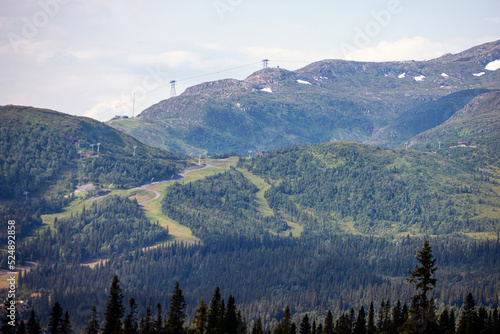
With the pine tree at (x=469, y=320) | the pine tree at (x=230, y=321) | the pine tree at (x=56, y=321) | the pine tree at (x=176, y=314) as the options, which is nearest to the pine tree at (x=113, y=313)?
the pine tree at (x=56, y=321)

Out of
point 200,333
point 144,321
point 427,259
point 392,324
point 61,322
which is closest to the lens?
point 427,259

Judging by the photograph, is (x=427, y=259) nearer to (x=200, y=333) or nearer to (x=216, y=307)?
(x=200, y=333)

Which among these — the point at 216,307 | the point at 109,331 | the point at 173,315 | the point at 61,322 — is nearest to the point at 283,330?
the point at 216,307

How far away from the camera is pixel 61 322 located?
388ft

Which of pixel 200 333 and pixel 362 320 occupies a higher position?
pixel 200 333

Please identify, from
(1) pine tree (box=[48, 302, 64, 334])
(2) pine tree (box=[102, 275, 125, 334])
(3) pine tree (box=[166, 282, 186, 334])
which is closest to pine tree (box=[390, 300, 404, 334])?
(3) pine tree (box=[166, 282, 186, 334])

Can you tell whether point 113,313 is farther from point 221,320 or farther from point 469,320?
point 469,320

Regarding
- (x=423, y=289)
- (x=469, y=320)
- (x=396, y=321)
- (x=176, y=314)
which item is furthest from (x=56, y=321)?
(x=469, y=320)

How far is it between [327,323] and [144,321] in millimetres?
52247

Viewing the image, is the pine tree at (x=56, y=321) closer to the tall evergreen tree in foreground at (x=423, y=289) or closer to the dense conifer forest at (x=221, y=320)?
the dense conifer forest at (x=221, y=320)

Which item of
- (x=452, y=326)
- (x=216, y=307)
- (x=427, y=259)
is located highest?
(x=427, y=259)

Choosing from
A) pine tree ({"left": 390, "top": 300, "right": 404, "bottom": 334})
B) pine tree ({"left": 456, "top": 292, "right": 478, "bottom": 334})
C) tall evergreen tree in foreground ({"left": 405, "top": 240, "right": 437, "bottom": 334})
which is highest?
tall evergreen tree in foreground ({"left": 405, "top": 240, "right": 437, "bottom": 334})

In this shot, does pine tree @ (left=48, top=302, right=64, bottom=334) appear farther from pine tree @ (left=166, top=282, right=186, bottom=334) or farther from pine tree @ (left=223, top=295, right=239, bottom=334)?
pine tree @ (left=223, top=295, right=239, bottom=334)

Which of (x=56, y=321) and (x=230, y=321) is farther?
(x=230, y=321)
